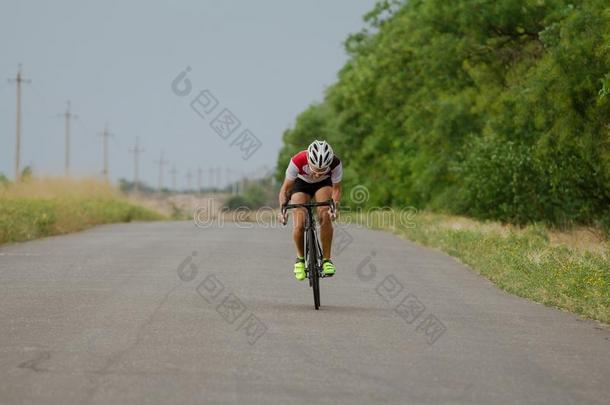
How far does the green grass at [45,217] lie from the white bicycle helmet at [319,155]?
13621 mm

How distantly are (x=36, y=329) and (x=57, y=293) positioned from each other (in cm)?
358

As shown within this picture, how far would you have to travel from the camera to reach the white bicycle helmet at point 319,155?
13.7 meters

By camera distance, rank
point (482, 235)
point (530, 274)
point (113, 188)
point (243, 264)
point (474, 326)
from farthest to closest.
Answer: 1. point (113, 188)
2. point (482, 235)
3. point (243, 264)
4. point (530, 274)
5. point (474, 326)

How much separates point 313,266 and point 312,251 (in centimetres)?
21

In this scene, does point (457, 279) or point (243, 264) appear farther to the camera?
point (243, 264)

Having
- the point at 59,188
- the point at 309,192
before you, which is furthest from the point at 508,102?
the point at 309,192

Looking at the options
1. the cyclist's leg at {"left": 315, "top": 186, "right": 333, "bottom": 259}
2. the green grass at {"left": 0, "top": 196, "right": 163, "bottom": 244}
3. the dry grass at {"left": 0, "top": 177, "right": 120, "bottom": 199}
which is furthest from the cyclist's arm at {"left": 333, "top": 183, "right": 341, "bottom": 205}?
the dry grass at {"left": 0, "top": 177, "right": 120, "bottom": 199}

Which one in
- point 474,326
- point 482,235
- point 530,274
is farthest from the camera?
point 482,235

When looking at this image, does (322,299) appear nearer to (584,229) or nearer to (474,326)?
(474,326)

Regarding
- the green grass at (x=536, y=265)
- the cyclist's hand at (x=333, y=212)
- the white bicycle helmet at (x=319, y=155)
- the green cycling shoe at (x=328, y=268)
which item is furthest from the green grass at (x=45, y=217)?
the white bicycle helmet at (x=319, y=155)

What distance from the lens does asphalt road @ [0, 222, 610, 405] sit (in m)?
8.55

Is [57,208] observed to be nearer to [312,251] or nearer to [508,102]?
[508,102]

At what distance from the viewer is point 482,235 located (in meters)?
26.4

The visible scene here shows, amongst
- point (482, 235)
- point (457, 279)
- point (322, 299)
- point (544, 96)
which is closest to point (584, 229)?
point (544, 96)
